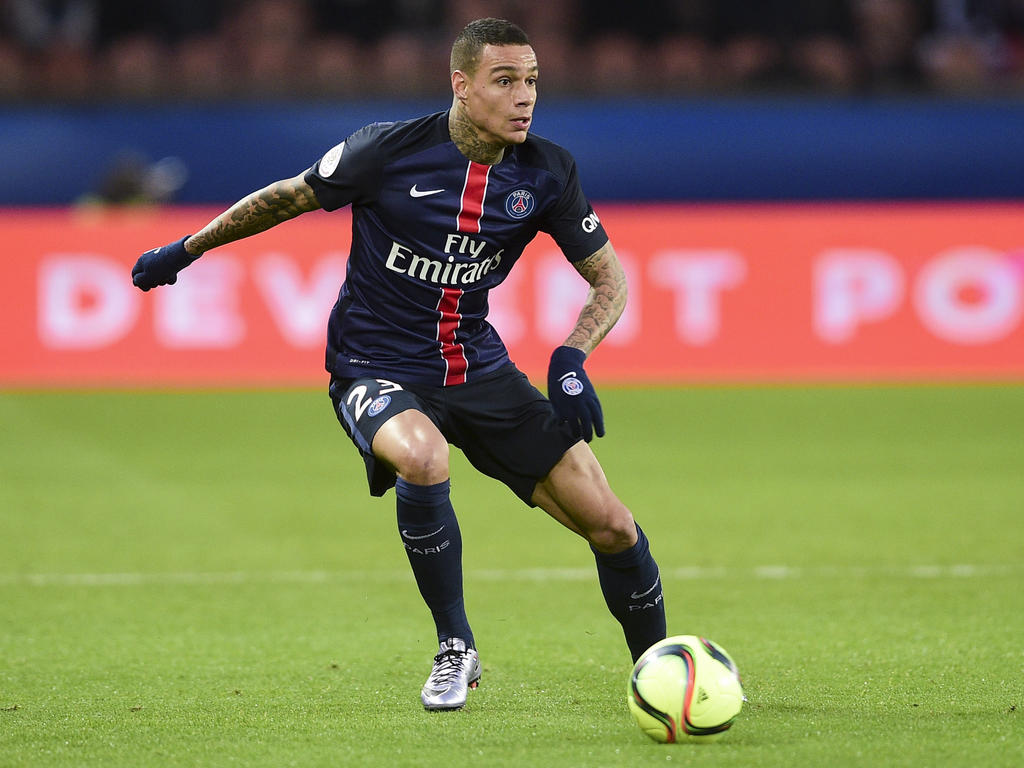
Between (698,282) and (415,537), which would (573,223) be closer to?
(415,537)

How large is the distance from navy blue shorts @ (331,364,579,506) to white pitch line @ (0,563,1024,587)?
2111mm

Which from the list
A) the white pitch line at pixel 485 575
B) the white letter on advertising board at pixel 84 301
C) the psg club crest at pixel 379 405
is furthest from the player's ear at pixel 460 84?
the white letter on advertising board at pixel 84 301

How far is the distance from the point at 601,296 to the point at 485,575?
2348mm

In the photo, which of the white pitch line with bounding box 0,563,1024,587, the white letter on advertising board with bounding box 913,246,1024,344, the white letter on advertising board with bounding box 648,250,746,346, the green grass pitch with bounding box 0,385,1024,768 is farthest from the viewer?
the white letter on advertising board with bounding box 648,250,746,346

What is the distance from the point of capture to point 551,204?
4.84m

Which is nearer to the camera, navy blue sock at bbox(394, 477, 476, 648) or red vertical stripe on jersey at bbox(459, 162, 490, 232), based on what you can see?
navy blue sock at bbox(394, 477, 476, 648)

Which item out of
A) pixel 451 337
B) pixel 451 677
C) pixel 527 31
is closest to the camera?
pixel 451 677

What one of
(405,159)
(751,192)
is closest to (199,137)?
(751,192)

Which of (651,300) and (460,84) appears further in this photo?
(651,300)

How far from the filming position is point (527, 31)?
16.5 meters

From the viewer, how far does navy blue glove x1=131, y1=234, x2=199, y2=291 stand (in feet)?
16.0

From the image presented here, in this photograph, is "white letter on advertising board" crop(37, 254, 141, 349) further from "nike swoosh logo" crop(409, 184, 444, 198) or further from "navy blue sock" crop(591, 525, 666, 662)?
"navy blue sock" crop(591, 525, 666, 662)

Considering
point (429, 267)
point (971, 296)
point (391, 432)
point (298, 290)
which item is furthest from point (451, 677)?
point (971, 296)

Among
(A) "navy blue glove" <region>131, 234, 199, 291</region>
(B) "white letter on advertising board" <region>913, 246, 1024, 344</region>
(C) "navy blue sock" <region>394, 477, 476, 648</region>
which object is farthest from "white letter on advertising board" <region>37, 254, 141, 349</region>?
(C) "navy blue sock" <region>394, 477, 476, 648</region>
